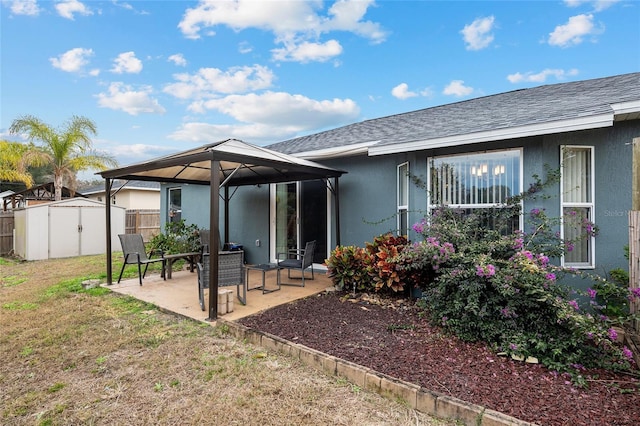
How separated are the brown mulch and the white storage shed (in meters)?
10.3

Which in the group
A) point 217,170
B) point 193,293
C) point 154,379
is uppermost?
point 217,170

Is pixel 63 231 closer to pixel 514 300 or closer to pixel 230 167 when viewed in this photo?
pixel 230 167

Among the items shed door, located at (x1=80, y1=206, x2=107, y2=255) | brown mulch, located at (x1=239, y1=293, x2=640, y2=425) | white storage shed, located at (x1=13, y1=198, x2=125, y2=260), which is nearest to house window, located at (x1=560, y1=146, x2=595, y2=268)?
brown mulch, located at (x1=239, y1=293, x2=640, y2=425)

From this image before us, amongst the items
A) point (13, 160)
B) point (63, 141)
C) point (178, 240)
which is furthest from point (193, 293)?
point (13, 160)

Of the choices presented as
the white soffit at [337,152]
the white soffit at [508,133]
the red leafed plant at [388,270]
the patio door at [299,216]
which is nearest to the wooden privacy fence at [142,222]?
the patio door at [299,216]

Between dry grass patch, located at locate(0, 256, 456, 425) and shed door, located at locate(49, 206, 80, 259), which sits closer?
dry grass patch, located at locate(0, 256, 456, 425)

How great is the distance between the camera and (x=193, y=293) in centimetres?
571

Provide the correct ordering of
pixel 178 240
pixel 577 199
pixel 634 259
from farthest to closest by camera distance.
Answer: pixel 178 240
pixel 577 199
pixel 634 259

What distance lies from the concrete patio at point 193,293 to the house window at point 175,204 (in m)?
4.18

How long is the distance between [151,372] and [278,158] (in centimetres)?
349

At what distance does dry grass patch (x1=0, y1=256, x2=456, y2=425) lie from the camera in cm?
244

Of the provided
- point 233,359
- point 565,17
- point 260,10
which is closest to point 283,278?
point 233,359

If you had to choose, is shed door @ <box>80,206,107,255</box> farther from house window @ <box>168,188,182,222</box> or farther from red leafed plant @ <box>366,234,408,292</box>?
red leafed plant @ <box>366,234,408,292</box>

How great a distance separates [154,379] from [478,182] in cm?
489
